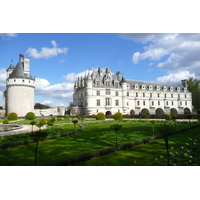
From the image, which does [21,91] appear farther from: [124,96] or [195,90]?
[195,90]

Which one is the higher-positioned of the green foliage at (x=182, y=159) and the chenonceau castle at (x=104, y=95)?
the chenonceau castle at (x=104, y=95)

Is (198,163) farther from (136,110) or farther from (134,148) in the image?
(136,110)

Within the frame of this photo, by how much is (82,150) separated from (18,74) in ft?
106

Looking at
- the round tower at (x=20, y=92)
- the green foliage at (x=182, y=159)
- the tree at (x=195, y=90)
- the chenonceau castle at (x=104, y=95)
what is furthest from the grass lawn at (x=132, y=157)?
the tree at (x=195, y=90)

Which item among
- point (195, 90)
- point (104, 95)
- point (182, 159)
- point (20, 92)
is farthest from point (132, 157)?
point (195, 90)

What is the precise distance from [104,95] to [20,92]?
55.6 ft

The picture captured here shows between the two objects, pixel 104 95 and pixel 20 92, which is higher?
pixel 20 92

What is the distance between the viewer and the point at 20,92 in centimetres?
3347

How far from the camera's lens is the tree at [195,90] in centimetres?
4646

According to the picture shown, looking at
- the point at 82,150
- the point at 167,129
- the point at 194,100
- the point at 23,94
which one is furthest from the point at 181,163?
the point at 194,100

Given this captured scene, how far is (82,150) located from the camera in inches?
275

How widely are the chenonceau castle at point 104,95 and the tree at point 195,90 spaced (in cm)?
149

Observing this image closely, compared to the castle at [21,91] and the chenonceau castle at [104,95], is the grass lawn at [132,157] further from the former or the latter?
the castle at [21,91]

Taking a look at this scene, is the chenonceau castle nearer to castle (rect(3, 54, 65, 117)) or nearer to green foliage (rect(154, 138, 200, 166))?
castle (rect(3, 54, 65, 117))
